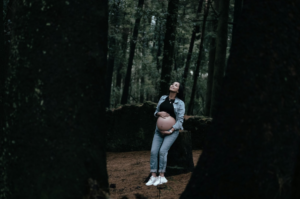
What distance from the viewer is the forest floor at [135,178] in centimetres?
570

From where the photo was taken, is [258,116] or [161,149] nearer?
[258,116]

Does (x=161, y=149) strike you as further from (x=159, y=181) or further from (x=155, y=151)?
(x=159, y=181)

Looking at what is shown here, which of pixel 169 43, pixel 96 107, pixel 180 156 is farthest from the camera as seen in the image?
pixel 169 43

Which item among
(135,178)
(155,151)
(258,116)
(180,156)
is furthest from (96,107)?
(135,178)

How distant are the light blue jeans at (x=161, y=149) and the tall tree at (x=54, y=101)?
3.63 m

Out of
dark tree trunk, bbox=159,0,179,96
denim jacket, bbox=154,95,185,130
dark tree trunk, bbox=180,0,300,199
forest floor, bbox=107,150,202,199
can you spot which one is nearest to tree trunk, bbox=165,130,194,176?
forest floor, bbox=107,150,202,199

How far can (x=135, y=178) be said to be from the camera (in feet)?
24.9

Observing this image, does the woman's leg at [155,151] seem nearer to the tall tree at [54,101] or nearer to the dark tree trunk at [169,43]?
the tall tree at [54,101]

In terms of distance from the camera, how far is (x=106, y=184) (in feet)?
10.2

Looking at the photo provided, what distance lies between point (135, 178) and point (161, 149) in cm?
144

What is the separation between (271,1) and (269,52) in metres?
0.46

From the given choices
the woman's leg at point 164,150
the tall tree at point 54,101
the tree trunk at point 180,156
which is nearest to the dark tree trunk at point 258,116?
the tall tree at point 54,101

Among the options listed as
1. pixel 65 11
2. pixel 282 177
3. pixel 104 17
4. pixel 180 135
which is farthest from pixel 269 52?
pixel 180 135

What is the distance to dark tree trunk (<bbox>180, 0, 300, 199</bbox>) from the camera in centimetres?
247
